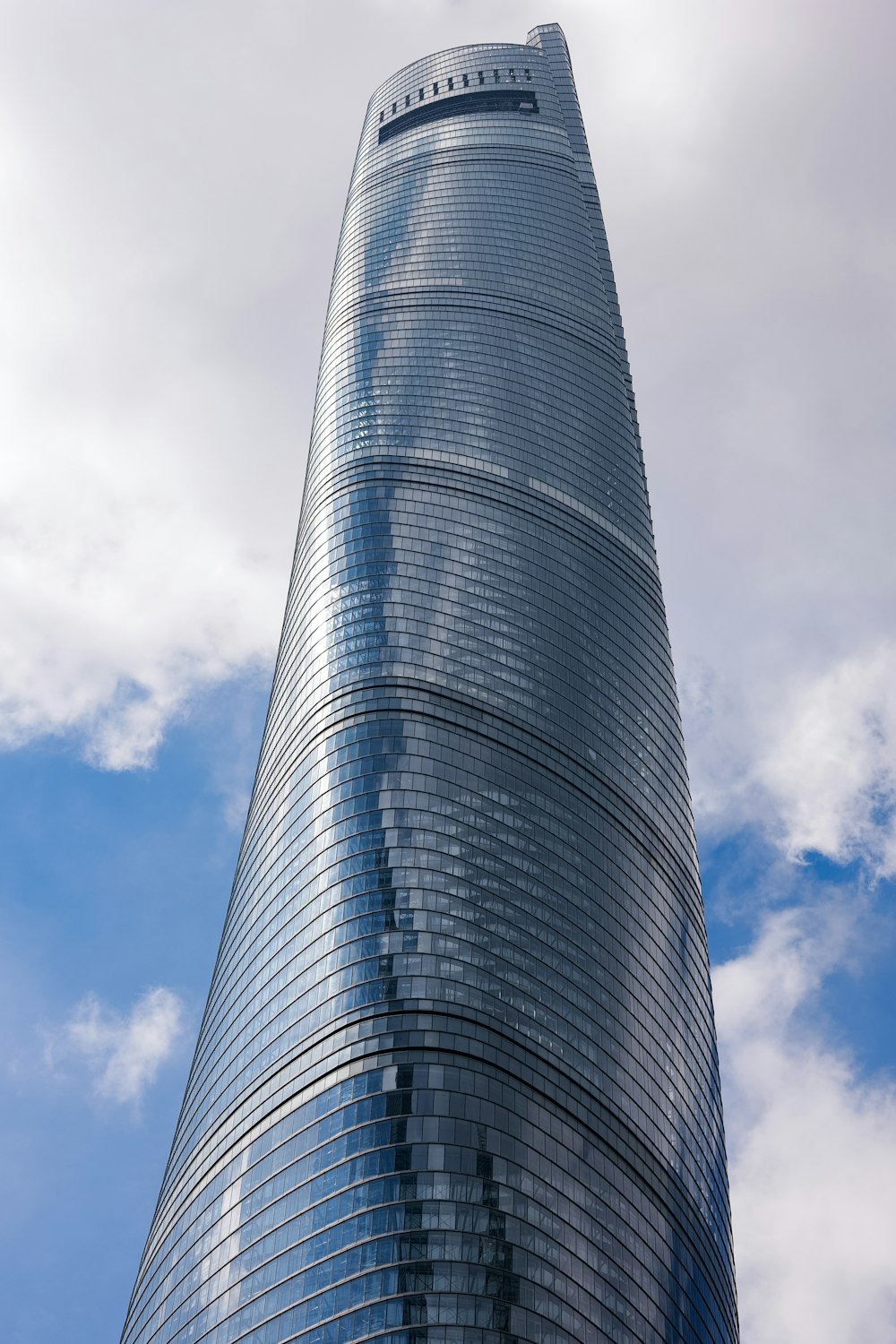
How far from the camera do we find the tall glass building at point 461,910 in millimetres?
59688

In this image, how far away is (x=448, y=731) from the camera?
7856 cm

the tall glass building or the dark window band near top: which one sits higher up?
the dark window band near top

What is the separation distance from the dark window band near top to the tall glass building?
34.6 metres

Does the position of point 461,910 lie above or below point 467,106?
below

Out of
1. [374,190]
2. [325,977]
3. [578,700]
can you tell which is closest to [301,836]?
[325,977]

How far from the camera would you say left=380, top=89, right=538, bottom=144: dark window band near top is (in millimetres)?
140375

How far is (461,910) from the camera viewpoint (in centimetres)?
7019

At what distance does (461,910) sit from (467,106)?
317 feet

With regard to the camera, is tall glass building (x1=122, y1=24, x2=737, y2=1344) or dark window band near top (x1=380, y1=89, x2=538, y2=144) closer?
tall glass building (x1=122, y1=24, x2=737, y2=1344)

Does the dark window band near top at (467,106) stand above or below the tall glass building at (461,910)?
above

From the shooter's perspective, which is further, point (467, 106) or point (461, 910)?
point (467, 106)

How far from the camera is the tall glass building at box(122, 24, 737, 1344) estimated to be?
59.7 metres

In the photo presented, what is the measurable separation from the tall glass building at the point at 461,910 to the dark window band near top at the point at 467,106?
114ft

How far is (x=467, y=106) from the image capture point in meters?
141
